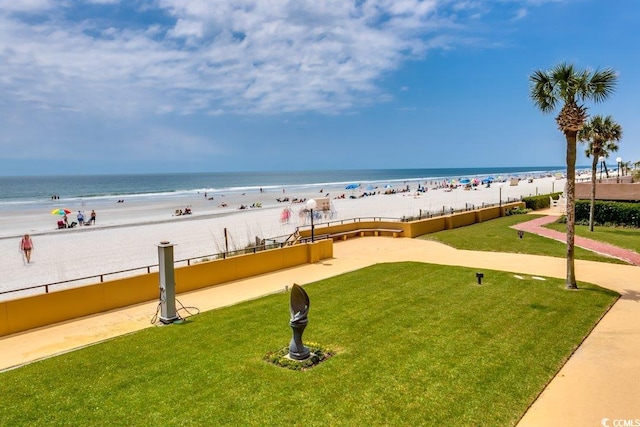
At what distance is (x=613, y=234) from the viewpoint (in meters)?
23.1

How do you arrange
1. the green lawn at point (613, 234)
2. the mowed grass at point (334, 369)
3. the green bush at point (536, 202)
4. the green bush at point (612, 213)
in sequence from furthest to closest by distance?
the green bush at point (536, 202) → the green bush at point (612, 213) → the green lawn at point (613, 234) → the mowed grass at point (334, 369)

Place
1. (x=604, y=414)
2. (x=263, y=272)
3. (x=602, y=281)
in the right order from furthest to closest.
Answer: (x=263, y=272) → (x=602, y=281) → (x=604, y=414)

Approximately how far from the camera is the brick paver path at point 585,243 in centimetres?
1766

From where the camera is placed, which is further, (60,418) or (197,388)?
(197,388)

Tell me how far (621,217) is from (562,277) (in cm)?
1597

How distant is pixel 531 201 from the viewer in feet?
119

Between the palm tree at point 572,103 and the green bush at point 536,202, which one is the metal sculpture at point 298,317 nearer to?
the palm tree at point 572,103

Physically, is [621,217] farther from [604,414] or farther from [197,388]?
[197,388]

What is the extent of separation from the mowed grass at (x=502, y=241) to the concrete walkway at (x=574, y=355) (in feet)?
3.65

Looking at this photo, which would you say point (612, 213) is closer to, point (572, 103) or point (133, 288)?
point (572, 103)

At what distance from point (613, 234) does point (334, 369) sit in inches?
860

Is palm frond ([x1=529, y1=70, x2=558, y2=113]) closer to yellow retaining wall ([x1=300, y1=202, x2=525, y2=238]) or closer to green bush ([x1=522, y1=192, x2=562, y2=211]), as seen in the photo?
yellow retaining wall ([x1=300, y1=202, x2=525, y2=238])

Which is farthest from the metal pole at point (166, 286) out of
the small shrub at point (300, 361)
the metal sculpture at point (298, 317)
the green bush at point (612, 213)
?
the green bush at point (612, 213)

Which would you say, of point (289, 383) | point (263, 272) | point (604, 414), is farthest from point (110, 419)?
point (263, 272)
